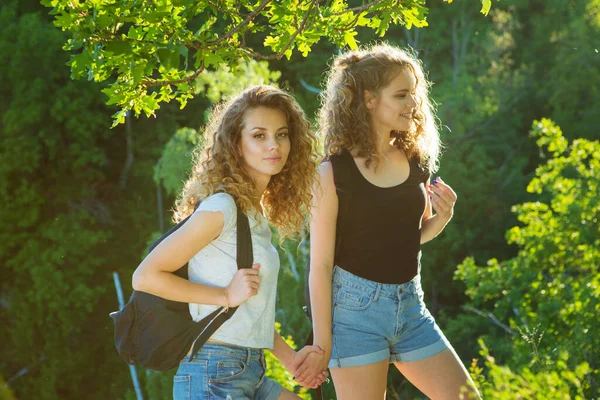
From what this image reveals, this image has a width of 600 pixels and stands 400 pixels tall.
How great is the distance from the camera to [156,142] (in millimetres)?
24891

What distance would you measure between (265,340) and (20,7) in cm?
2453

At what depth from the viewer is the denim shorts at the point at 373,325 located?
3.06 meters

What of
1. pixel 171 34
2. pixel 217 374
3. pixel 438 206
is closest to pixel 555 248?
pixel 438 206

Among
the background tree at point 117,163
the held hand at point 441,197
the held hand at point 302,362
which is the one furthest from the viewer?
the background tree at point 117,163

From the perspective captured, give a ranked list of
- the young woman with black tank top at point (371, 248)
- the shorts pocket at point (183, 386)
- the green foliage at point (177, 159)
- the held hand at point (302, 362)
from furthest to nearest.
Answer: the green foliage at point (177, 159)
the young woman with black tank top at point (371, 248)
the held hand at point (302, 362)
the shorts pocket at point (183, 386)

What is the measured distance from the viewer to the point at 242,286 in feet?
8.23

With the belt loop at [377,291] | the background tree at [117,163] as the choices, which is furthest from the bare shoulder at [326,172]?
the background tree at [117,163]

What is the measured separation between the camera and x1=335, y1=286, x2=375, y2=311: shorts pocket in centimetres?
307

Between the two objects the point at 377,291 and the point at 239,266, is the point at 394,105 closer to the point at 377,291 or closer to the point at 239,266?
the point at 377,291

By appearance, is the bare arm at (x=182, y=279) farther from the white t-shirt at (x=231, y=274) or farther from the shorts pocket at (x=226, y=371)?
the shorts pocket at (x=226, y=371)

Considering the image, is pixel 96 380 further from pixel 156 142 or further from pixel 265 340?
pixel 265 340

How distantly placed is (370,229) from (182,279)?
0.79 metres

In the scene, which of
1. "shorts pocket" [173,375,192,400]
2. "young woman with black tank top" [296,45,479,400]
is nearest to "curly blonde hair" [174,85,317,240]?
"young woman with black tank top" [296,45,479,400]

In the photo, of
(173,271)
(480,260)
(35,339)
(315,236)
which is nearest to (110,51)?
(173,271)
